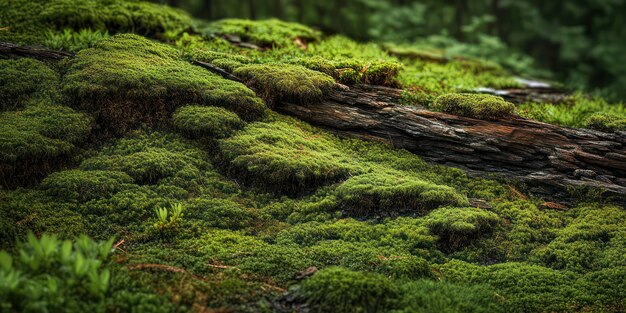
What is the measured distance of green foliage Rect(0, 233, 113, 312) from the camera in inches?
163

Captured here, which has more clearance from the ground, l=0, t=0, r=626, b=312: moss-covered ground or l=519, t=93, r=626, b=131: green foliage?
l=519, t=93, r=626, b=131: green foliage

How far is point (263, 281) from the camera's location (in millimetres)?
5617

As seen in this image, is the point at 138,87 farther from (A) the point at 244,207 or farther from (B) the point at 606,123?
(B) the point at 606,123

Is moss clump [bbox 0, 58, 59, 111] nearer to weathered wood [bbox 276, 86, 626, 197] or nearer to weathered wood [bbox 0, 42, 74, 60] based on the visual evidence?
weathered wood [bbox 0, 42, 74, 60]

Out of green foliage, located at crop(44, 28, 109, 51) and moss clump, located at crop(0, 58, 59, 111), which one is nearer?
moss clump, located at crop(0, 58, 59, 111)

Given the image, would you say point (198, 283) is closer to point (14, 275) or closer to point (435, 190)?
point (14, 275)

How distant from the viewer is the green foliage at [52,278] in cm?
413

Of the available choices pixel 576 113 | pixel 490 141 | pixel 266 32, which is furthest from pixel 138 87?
pixel 576 113

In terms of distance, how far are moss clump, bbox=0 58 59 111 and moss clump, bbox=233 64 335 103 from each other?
3.23 meters

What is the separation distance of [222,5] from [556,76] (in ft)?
71.7

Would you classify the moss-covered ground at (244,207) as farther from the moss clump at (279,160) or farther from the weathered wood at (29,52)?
the weathered wood at (29,52)

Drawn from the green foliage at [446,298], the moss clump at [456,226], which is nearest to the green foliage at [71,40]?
the moss clump at [456,226]

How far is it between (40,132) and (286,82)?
4.11 m

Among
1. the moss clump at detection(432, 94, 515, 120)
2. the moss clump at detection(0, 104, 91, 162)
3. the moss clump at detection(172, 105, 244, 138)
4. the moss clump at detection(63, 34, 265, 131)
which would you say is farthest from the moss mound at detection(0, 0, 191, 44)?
the moss clump at detection(432, 94, 515, 120)
